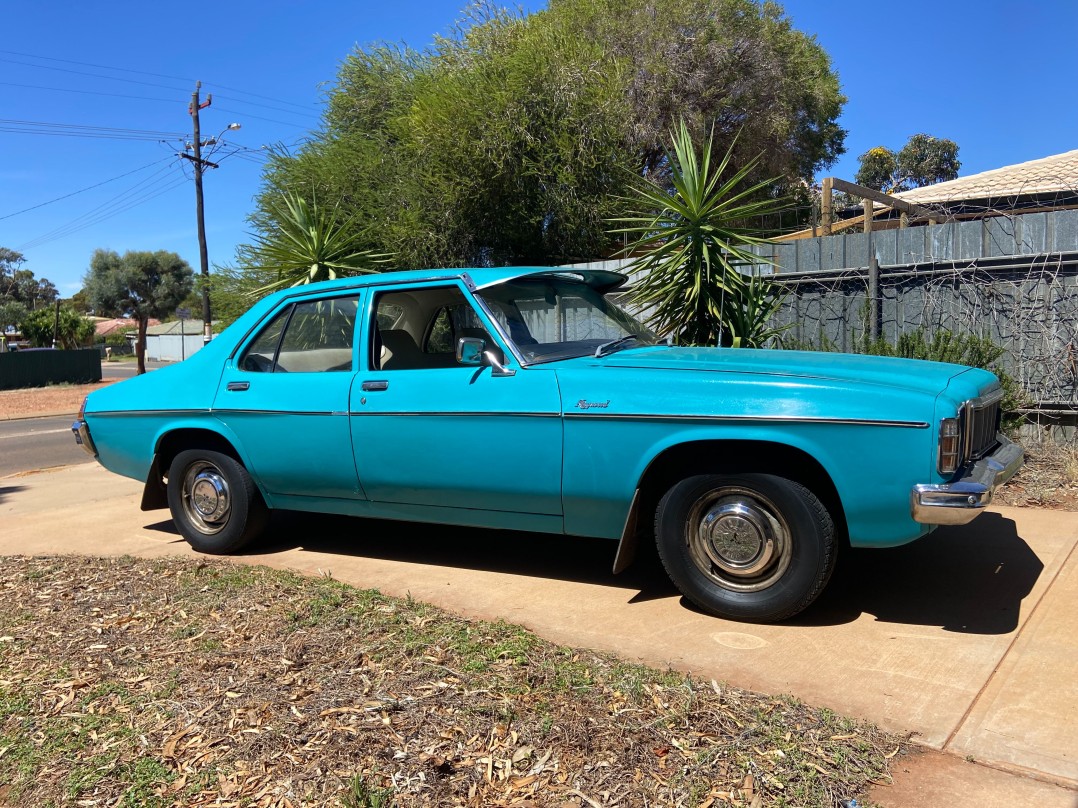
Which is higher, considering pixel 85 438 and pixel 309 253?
pixel 309 253

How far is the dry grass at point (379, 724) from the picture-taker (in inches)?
107

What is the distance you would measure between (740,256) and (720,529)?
3.92m

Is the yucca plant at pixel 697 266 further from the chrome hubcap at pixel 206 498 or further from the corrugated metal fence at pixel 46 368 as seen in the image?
the corrugated metal fence at pixel 46 368

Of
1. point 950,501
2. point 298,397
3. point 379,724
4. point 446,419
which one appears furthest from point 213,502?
point 950,501

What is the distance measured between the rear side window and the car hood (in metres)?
1.52

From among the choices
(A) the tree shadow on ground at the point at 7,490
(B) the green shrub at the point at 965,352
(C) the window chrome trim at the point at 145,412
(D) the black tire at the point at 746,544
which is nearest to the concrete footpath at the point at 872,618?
(D) the black tire at the point at 746,544

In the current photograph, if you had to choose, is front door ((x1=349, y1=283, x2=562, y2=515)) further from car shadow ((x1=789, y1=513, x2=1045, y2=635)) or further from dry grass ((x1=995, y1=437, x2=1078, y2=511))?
dry grass ((x1=995, y1=437, x2=1078, y2=511))

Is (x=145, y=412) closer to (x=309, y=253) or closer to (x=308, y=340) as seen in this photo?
(x=308, y=340)

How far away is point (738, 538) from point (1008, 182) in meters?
9.85

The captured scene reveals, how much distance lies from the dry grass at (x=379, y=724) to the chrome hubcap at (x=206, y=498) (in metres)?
1.43

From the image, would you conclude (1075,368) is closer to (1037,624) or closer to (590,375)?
(1037,624)

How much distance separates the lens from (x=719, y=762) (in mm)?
2801

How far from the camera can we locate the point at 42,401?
81.3 ft

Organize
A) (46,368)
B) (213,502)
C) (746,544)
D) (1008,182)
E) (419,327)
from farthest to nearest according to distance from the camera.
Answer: (46,368) < (1008,182) < (213,502) < (419,327) < (746,544)
